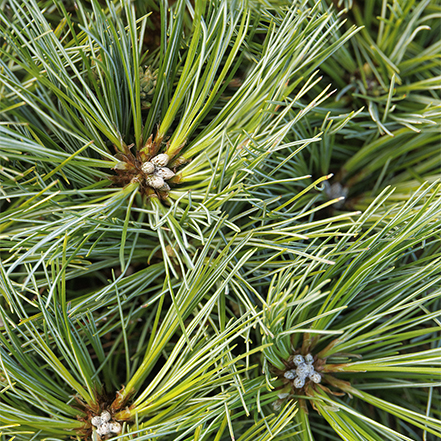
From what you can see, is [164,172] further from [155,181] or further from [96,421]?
[96,421]

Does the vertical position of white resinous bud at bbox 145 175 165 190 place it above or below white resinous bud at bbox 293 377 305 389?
above

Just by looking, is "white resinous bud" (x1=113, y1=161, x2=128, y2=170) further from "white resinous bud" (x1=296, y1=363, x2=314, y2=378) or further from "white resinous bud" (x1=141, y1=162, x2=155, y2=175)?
"white resinous bud" (x1=296, y1=363, x2=314, y2=378)

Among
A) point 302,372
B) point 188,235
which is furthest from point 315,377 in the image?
point 188,235

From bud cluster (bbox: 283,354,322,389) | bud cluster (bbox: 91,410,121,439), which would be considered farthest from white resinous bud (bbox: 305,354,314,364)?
bud cluster (bbox: 91,410,121,439)

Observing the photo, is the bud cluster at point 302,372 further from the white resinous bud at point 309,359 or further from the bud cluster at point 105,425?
the bud cluster at point 105,425

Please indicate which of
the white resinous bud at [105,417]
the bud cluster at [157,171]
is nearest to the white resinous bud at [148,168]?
the bud cluster at [157,171]

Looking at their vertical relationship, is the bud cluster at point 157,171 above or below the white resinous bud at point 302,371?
above

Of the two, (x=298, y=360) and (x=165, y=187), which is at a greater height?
(x=165, y=187)
